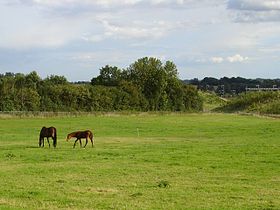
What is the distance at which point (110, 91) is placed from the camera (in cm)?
10100

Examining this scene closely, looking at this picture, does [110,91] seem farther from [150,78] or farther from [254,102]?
A: [254,102]

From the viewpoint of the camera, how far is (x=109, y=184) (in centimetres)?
1848

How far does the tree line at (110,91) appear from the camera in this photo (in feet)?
295

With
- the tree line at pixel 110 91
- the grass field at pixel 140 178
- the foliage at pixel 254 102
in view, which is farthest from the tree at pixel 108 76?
the grass field at pixel 140 178

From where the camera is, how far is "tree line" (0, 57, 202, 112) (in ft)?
295

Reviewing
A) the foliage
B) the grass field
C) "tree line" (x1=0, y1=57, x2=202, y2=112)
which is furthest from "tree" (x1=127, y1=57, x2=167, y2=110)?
the grass field

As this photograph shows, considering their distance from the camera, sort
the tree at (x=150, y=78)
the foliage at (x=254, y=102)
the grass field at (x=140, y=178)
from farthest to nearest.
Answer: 1. the foliage at (x=254, y=102)
2. the tree at (x=150, y=78)
3. the grass field at (x=140, y=178)

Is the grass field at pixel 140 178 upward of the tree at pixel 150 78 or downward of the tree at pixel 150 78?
downward

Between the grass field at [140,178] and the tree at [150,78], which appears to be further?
the tree at [150,78]

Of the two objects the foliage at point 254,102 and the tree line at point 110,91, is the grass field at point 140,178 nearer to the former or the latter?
the tree line at point 110,91

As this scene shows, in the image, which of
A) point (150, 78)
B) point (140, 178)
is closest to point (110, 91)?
point (150, 78)

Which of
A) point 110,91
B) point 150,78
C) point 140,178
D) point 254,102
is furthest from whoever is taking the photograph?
point 254,102

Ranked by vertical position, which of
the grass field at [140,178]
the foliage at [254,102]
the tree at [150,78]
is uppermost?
the tree at [150,78]

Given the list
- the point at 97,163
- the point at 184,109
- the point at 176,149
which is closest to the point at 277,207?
the point at 97,163
